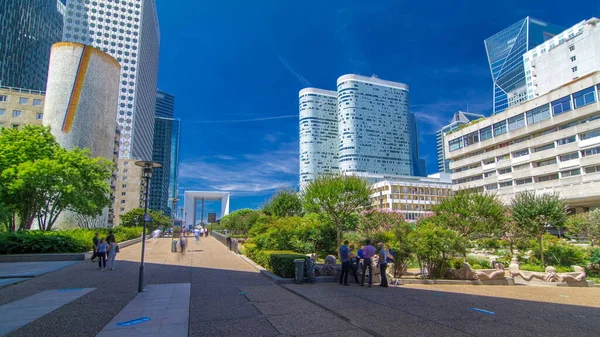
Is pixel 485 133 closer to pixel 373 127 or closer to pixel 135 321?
pixel 135 321

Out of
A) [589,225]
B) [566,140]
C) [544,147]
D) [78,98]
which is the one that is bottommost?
[589,225]

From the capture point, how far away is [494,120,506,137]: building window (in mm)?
64125

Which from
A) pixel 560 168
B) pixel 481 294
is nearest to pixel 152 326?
pixel 481 294

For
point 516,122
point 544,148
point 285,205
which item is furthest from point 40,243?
point 516,122

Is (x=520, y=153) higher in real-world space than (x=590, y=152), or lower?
higher

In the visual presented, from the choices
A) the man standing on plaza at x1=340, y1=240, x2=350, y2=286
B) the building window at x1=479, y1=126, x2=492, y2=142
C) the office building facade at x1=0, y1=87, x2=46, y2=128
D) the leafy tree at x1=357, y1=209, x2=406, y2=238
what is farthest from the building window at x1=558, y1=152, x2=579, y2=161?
the office building facade at x1=0, y1=87, x2=46, y2=128

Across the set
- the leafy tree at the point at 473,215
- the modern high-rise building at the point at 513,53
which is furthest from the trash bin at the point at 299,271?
the modern high-rise building at the point at 513,53

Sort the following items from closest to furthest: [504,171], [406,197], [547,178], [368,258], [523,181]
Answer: [368,258] < [547,178] < [523,181] < [504,171] < [406,197]

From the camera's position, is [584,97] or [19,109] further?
[19,109]

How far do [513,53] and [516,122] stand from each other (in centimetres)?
15480

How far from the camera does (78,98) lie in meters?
54.4

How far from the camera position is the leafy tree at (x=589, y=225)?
93.5 ft

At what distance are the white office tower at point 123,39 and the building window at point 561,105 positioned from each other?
12148 centimetres

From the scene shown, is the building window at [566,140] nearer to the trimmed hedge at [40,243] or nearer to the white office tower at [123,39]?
the trimmed hedge at [40,243]
